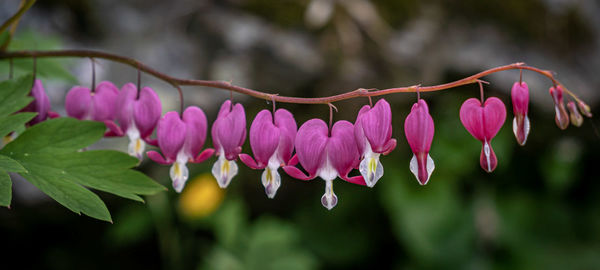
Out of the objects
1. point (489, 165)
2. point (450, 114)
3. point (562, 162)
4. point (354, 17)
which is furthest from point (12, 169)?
point (562, 162)

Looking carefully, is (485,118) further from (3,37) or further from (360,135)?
(3,37)

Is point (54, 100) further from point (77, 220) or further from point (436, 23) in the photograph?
point (436, 23)

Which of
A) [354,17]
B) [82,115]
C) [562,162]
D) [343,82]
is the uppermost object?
[354,17]

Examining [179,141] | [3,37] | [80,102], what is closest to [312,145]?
[179,141]

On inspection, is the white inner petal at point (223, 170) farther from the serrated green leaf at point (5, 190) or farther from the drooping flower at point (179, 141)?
the serrated green leaf at point (5, 190)

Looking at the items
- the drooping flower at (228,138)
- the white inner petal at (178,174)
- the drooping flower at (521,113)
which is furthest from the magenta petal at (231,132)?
Answer: the drooping flower at (521,113)

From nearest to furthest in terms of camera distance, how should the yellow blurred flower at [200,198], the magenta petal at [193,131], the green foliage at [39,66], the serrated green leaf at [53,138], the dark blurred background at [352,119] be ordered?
the serrated green leaf at [53,138] < the magenta petal at [193,131] < the green foliage at [39,66] < the yellow blurred flower at [200,198] < the dark blurred background at [352,119]

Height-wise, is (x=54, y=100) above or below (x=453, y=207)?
above
